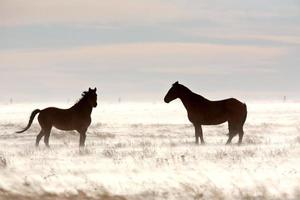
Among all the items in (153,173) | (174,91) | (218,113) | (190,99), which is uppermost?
(174,91)

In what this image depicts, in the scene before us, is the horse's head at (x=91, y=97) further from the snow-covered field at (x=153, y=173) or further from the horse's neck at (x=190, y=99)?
the horse's neck at (x=190, y=99)

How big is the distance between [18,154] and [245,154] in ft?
21.7

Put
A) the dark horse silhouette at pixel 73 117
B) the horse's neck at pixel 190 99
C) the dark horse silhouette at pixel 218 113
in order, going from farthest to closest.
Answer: the horse's neck at pixel 190 99, the dark horse silhouette at pixel 218 113, the dark horse silhouette at pixel 73 117

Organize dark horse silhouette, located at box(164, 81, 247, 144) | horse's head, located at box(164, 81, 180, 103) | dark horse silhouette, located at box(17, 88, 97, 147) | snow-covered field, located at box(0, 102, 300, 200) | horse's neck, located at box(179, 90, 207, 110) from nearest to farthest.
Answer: snow-covered field, located at box(0, 102, 300, 200) < dark horse silhouette, located at box(17, 88, 97, 147) < dark horse silhouette, located at box(164, 81, 247, 144) < horse's neck, located at box(179, 90, 207, 110) < horse's head, located at box(164, 81, 180, 103)

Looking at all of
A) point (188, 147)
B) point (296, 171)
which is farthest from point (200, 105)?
point (296, 171)

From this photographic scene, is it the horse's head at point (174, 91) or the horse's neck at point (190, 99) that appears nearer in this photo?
the horse's neck at point (190, 99)

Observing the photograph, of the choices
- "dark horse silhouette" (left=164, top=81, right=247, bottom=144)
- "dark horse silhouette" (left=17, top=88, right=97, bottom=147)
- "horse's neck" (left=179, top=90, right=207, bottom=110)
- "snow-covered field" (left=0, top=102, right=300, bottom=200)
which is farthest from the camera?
"horse's neck" (left=179, top=90, right=207, bottom=110)

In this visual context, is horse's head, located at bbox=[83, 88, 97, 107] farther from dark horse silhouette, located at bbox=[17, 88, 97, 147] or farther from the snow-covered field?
the snow-covered field

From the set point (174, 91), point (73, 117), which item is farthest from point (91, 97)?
point (174, 91)

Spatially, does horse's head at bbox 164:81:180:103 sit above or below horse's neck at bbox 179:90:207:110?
above

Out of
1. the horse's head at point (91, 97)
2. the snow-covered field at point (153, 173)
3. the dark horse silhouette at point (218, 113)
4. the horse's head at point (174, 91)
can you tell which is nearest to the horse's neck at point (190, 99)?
the dark horse silhouette at point (218, 113)

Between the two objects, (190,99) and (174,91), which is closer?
(190,99)

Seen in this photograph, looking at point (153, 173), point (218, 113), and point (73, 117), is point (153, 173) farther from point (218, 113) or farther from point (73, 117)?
point (218, 113)

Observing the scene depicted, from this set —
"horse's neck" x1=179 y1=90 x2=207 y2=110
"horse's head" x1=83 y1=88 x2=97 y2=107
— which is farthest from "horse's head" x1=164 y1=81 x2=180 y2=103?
"horse's head" x1=83 y1=88 x2=97 y2=107
